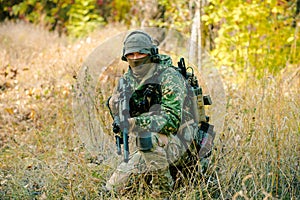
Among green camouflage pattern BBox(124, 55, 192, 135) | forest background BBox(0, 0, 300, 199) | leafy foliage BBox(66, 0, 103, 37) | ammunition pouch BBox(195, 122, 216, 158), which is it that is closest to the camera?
green camouflage pattern BBox(124, 55, 192, 135)

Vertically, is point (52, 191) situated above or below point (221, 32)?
below

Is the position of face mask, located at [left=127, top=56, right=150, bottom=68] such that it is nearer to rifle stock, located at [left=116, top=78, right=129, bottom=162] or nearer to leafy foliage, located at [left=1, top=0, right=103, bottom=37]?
rifle stock, located at [left=116, top=78, right=129, bottom=162]

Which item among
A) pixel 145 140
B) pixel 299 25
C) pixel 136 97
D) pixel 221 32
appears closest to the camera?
pixel 145 140

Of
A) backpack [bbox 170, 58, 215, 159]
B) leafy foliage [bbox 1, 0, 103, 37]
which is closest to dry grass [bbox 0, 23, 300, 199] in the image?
backpack [bbox 170, 58, 215, 159]

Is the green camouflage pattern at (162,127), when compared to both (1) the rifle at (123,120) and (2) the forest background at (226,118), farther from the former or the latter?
(2) the forest background at (226,118)

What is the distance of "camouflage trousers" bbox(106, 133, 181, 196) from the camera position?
3.37 m

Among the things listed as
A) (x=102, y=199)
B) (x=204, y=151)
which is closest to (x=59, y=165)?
(x=102, y=199)

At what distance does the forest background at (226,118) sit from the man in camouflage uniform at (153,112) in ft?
0.73

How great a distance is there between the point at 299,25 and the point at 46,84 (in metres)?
3.63

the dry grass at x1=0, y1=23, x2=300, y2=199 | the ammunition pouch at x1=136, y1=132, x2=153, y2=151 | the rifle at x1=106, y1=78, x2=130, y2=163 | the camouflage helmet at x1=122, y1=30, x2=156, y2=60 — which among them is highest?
the camouflage helmet at x1=122, y1=30, x2=156, y2=60

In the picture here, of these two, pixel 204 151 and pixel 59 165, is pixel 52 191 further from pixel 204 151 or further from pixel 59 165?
pixel 204 151

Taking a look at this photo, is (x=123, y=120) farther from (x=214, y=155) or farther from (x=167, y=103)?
(x=214, y=155)

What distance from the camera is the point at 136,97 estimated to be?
3.49 metres

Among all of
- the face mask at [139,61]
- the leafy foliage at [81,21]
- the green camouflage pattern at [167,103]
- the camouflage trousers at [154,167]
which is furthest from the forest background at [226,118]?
the leafy foliage at [81,21]
